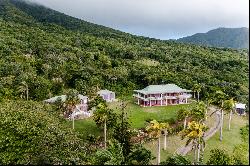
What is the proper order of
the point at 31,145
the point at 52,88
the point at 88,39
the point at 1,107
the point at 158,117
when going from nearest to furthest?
the point at 31,145 < the point at 1,107 < the point at 158,117 < the point at 52,88 < the point at 88,39

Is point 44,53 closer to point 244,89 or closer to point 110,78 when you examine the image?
point 110,78

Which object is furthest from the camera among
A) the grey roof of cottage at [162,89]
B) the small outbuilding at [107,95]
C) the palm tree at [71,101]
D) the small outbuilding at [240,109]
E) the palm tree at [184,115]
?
the grey roof of cottage at [162,89]

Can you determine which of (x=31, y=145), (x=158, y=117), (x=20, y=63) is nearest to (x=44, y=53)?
(x=20, y=63)

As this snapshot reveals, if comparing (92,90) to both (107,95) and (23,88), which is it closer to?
(107,95)

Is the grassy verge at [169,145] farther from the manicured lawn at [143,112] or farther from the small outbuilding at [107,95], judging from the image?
the small outbuilding at [107,95]

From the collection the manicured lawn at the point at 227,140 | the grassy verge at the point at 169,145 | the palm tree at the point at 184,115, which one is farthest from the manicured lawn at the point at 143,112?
the manicured lawn at the point at 227,140

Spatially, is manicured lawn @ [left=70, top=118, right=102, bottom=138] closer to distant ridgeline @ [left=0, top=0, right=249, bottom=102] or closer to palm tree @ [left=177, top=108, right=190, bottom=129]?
distant ridgeline @ [left=0, top=0, right=249, bottom=102]

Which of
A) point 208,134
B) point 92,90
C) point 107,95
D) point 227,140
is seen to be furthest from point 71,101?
point 227,140

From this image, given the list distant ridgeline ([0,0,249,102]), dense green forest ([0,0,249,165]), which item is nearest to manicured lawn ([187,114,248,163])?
dense green forest ([0,0,249,165])
